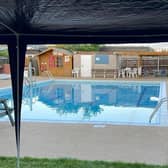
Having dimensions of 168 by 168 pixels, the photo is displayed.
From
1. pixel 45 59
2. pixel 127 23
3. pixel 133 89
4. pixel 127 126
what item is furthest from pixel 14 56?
pixel 45 59

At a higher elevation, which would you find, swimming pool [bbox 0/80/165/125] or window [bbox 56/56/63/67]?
window [bbox 56/56/63/67]

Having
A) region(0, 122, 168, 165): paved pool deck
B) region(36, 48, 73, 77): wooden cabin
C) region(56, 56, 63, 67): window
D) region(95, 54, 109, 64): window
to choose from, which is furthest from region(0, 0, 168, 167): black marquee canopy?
region(56, 56, 63, 67): window

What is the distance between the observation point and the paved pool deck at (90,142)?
475 cm

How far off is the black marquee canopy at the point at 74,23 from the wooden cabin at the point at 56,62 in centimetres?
2019

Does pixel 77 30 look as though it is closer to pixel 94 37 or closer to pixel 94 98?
pixel 94 37

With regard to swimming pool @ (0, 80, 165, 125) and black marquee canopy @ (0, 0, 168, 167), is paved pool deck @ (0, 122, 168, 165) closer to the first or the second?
black marquee canopy @ (0, 0, 168, 167)

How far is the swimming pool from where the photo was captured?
9474 mm

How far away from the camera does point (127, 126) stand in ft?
22.1

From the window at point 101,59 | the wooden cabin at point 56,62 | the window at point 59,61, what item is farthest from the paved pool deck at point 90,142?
the window at point 59,61

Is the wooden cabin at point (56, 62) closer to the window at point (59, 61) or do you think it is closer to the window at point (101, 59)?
the window at point (59, 61)

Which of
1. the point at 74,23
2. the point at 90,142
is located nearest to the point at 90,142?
the point at 90,142

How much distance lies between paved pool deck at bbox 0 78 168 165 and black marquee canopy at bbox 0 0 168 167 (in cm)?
125

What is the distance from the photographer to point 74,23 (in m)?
3.44

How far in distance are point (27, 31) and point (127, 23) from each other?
3.69 ft
